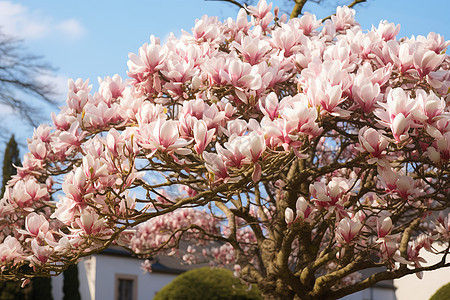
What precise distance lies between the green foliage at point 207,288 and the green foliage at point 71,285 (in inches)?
189

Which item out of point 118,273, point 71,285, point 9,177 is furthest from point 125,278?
point 9,177

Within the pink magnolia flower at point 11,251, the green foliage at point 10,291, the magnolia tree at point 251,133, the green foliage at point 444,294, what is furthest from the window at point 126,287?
the pink magnolia flower at point 11,251

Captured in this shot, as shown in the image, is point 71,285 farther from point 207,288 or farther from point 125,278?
point 207,288

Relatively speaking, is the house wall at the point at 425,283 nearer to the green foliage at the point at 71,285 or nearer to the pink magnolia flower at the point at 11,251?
the green foliage at the point at 71,285

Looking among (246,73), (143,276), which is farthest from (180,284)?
(246,73)

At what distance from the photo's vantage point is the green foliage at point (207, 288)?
38.8 ft

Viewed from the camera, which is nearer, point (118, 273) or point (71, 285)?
point (71, 285)

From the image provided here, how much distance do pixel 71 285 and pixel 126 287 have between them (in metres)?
3.40

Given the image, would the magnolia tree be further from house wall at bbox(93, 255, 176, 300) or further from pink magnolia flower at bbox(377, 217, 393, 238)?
house wall at bbox(93, 255, 176, 300)

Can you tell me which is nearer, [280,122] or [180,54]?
[280,122]

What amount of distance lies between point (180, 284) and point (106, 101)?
8848 millimetres

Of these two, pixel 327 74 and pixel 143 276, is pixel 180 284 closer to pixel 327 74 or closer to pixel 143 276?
pixel 143 276

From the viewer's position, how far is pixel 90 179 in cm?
320

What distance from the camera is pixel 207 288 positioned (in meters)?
12.0
